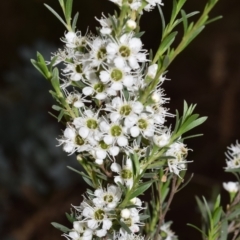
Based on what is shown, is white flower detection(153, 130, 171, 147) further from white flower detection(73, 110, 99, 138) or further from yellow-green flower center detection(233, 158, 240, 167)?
yellow-green flower center detection(233, 158, 240, 167)

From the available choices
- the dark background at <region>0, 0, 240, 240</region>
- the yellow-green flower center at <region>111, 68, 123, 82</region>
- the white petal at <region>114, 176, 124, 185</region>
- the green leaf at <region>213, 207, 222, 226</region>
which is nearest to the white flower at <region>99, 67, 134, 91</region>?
the yellow-green flower center at <region>111, 68, 123, 82</region>

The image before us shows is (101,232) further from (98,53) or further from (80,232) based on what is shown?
(98,53)

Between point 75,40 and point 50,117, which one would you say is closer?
point 75,40

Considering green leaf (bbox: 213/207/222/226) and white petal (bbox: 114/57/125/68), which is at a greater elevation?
white petal (bbox: 114/57/125/68)

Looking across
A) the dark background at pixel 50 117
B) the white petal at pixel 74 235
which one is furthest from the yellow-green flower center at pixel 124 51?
the dark background at pixel 50 117

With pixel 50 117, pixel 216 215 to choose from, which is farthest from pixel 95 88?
pixel 50 117

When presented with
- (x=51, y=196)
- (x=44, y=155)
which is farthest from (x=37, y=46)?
(x=51, y=196)

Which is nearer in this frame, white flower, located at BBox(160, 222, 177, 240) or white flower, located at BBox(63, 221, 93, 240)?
white flower, located at BBox(63, 221, 93, 240)
